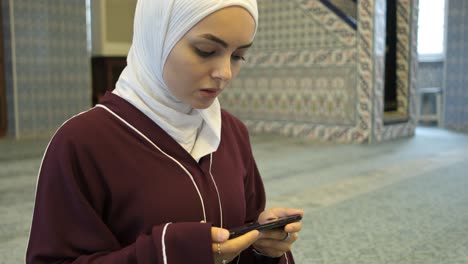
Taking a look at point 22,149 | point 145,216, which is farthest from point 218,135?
point 22,149

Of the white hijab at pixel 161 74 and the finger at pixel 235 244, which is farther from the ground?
the white hijab at pixel 161 74

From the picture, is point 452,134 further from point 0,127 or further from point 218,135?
point 218,135

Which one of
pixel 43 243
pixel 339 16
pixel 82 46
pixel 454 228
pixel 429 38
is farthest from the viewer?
pixel 429 38

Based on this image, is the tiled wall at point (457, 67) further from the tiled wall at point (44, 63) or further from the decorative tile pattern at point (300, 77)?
the tiled wall at point (44, 63)

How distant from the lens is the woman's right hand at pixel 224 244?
0.76 m

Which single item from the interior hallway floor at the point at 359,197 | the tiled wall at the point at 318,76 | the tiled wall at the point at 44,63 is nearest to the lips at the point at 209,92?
the interior hallway floor at the point at 359,197

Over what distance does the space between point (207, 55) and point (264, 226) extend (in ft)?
0.95

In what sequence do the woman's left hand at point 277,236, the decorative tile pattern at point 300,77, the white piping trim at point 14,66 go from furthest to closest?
the white piping trim at point 14,66 < the decorative tile pattern at point 300,77 < the woman's left hand at point 277,236

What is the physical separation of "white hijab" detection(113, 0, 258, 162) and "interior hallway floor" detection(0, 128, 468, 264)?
3.68 ft

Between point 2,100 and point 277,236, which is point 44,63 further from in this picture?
point 277,236

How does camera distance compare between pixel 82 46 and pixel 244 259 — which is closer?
pixel 244 259

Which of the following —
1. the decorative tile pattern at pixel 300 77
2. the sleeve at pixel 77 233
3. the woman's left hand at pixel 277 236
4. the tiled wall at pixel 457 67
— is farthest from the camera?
the tiled wall at pixel 457 67

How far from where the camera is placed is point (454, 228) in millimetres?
2236

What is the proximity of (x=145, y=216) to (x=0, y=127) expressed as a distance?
5.18 m
